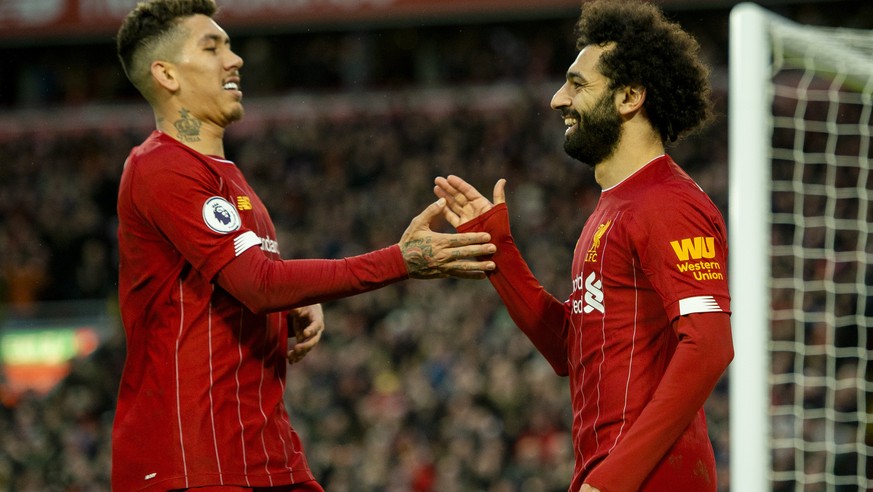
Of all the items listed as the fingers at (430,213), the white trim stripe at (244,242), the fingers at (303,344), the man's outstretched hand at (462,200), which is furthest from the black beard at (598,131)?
the fingers at (303,344)

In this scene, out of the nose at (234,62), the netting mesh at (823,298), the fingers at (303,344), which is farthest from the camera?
the netting mesh at (823,298)

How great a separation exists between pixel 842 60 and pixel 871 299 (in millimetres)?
4924

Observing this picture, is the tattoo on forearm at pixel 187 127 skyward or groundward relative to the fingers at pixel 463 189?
skyward

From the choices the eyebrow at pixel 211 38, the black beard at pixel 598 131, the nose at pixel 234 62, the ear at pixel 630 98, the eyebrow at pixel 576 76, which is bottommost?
the black beard at pixel 598 131

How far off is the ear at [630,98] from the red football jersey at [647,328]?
20cm

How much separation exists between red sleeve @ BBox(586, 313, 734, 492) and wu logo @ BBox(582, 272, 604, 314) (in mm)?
379

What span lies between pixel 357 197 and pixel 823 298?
23.2 ft

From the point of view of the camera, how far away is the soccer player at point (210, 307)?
3568mm

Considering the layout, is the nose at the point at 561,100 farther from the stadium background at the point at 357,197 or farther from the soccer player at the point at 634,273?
the stadium background at the point at 357,197

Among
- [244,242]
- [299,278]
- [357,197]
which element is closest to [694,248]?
[299,278]

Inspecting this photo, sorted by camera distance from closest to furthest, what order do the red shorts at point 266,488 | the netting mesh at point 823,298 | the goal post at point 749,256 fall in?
the red shorts at point 266,488
the goal post at point 749,256
the netting mesh at point 823,298

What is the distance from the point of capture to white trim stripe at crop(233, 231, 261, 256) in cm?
359

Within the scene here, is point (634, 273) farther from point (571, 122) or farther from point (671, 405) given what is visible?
point (571, 122)

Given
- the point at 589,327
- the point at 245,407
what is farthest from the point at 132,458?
the point at 589,327
